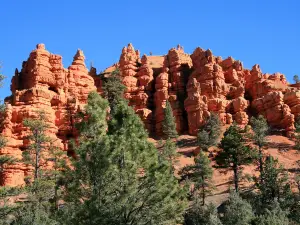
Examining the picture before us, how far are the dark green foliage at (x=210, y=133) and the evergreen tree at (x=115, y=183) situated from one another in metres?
42.1

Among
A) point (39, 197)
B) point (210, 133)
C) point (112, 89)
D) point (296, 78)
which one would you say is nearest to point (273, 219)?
point (39, 197)

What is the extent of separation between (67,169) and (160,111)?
5678 cm

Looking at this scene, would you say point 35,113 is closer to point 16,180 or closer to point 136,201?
point 16,180

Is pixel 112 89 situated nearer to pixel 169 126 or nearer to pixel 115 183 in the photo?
pixel 169 126

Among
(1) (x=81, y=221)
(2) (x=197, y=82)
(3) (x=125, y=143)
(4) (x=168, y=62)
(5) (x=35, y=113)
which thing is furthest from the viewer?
(4) (x=168, y=62)

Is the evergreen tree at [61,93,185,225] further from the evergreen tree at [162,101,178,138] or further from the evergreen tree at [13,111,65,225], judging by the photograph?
the evergreen tree at [162,101,178,138]

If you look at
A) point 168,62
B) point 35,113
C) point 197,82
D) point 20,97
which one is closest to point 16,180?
point 35,113

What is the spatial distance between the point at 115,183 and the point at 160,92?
59.4 meters

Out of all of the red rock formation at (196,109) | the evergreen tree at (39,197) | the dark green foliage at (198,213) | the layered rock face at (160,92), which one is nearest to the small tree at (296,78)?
the layered rock face at (160,92)

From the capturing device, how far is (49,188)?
40.7 m

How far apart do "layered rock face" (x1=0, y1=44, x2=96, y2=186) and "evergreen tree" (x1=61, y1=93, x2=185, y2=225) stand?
39061mm

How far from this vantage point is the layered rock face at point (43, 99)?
60656mm

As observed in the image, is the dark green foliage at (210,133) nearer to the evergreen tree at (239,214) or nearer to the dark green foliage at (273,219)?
the evergreen tree at (239,214)

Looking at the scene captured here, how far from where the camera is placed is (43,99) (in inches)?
2635
